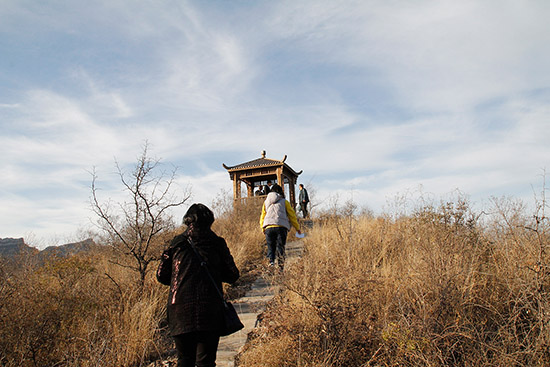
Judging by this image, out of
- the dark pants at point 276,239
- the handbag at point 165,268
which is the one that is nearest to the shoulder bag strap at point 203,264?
the handbag at point 165,268

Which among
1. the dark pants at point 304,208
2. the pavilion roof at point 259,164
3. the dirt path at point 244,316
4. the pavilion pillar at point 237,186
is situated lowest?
the dirt path at point 244,316

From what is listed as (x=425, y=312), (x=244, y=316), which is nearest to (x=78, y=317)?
(x=244, y=316)

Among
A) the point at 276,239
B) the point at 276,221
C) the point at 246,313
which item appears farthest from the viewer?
the point at 276,239

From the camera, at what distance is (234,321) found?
Result: 101 inches

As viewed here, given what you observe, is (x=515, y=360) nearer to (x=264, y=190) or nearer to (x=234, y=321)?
(x=234, y=321)

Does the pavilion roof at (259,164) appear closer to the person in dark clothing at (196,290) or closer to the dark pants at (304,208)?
the dark pants at (304,208)

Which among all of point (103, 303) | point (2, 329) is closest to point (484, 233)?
point (103, 303)

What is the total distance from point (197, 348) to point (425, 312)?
6.65 feet

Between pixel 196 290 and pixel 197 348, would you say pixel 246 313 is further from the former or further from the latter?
pixel 196 290

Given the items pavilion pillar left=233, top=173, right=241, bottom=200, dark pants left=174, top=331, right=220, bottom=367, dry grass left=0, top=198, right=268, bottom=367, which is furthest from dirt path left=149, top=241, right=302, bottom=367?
pavilion pillar left=233, top=173, right=241, bottom=200

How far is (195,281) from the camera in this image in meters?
2.56

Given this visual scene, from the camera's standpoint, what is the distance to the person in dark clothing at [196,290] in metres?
2.47

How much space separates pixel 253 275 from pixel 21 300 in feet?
12.5

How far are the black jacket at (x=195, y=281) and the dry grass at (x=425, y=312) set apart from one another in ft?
2.92
